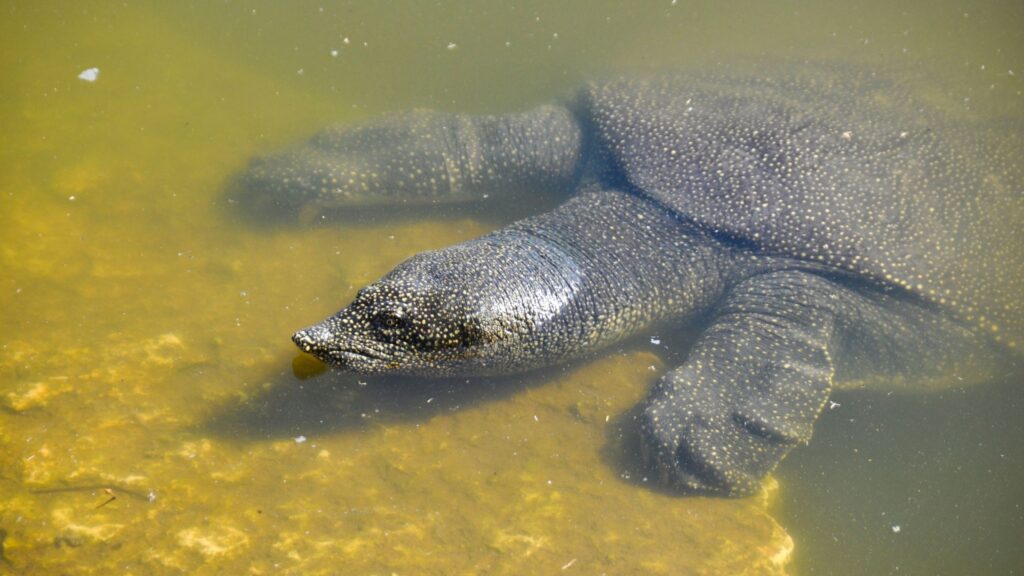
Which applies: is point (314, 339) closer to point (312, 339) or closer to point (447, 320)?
point (312, 339)

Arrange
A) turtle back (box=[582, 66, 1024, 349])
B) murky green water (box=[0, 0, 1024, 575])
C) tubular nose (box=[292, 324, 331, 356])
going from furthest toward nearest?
turtle back (box=[582, 66, 1024, 349]) < tubular nose (box=[292, 324, 331, 356]) < murky green water (box=[0, 0, 1024, 575])

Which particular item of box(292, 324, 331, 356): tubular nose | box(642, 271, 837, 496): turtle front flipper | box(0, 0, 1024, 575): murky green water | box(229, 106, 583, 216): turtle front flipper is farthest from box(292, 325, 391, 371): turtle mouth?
box(229, 106, 583, 216): turtle front flipper

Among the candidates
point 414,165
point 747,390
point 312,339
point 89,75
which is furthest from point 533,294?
point 89,75

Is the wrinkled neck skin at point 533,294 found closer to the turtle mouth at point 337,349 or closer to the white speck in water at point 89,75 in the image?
the turtle mouth at point 337,349

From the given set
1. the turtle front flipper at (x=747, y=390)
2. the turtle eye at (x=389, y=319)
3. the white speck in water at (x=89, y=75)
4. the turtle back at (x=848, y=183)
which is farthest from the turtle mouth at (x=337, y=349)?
the white speck in water at (x=89, y=75)

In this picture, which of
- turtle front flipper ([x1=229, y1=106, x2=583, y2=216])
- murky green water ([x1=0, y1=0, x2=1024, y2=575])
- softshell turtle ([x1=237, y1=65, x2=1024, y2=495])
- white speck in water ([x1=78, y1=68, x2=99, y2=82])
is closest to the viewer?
murky green water ([x1=0, y1=0, x2=1024, y2=575])

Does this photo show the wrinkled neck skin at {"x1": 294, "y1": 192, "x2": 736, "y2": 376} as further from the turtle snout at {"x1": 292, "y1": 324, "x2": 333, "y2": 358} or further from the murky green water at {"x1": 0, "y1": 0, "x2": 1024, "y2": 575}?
the murky green water at {"x1": 0, "y1": 0, "x2": 1024, "y2": 575}
